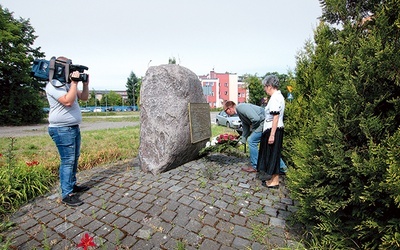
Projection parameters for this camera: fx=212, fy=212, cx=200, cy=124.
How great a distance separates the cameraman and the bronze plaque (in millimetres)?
1979

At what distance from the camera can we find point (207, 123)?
194 inches

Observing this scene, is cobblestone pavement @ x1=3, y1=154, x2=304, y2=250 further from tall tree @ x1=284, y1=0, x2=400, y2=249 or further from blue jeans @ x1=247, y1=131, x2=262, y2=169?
tall tree @ x1=284, y1=0, x2=400, y2=249

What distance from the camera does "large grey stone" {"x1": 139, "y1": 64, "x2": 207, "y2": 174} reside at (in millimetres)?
3945

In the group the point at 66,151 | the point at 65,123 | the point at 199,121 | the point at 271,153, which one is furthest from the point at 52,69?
the point at 271,153

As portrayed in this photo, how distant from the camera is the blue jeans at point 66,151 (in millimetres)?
2854

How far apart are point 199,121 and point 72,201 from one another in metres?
2.61

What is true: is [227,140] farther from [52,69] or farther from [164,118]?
[52,69]

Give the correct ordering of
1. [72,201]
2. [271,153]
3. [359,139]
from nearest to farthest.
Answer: [359,139], [72,201], [271,153]

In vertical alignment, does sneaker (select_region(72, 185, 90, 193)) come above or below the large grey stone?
below

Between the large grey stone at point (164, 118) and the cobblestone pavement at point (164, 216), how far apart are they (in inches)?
14.5

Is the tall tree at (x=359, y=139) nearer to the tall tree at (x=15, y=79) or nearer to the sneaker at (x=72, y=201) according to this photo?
the sneaker at (x=72, y=201)

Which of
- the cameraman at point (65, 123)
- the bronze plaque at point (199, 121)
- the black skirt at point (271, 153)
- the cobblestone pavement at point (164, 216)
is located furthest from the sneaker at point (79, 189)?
the black skirt at point (271, 153)

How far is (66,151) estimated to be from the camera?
293 centimetres

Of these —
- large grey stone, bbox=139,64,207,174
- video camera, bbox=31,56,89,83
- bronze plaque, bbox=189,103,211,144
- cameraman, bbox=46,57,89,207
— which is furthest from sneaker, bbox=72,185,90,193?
bronze plaque, bbox=189,103,211,144
